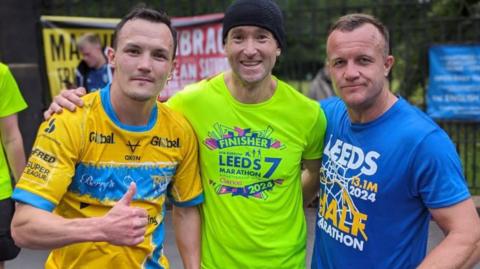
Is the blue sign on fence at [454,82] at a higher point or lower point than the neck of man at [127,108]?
lower

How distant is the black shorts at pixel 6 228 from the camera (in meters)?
3.75

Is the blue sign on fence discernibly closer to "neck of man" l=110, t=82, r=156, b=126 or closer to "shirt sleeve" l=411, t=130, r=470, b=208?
"shirt sleeve" l=411, t=130, r=470, b=208

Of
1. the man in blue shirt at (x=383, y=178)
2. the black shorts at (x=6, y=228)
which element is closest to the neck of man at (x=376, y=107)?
the man in blue shirt at (x=383, y=178)

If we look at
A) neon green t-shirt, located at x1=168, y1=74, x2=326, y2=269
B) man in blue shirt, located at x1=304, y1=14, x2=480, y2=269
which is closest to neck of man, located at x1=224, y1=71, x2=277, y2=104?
neon green t-shirt, located at x1=168, y1=74, x2=326, y2=269

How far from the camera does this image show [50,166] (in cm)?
218

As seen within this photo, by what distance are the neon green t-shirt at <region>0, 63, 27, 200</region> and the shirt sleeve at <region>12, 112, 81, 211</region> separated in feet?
5.66

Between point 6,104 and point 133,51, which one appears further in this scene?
point 6,104

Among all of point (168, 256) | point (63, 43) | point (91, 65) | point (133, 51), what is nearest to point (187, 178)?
point (133, 51)

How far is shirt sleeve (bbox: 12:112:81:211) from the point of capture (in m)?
2.16

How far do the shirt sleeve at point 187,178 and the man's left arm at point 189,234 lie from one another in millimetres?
74

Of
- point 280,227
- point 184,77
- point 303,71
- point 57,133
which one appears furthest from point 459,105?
point 57,133

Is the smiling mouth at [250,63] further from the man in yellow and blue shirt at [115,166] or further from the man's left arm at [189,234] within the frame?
the man's left arm at [189,234]

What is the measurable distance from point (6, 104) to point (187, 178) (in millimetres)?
1816

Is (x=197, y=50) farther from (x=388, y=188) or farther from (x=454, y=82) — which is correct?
(x=388, y=188)
